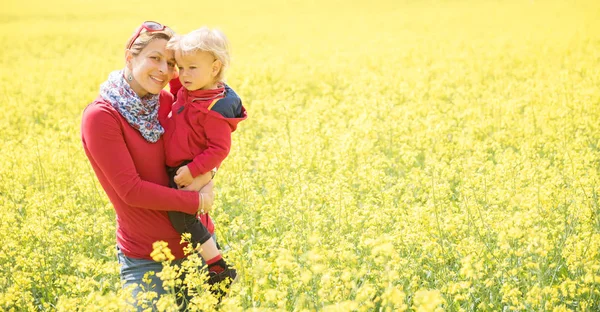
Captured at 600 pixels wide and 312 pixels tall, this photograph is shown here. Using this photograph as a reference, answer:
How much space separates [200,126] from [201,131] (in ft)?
0.11

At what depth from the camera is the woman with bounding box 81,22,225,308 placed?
11.2ft

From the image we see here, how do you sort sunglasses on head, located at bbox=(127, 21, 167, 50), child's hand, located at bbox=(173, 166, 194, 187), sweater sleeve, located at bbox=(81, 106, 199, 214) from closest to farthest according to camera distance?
sweater sleeve, located at bbox=(81, 106, 199, 214), child's hand, located at bbox=(173, 166, 194, 187), sunglasses on head, located at bbox=(127, 21, 167, 50)

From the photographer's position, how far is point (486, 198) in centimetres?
481

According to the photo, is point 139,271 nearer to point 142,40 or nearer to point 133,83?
point 133,83

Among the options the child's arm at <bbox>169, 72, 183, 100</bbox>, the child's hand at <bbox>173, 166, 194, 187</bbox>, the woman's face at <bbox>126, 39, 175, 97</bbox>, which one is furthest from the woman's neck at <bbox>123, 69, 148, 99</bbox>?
the child's hand at <bbox>173, 166, 194, 187</bbox>

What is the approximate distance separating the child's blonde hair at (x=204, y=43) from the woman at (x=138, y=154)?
0.33 feet

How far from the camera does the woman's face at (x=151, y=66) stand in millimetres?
3592

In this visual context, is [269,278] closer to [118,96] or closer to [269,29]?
[118,96]

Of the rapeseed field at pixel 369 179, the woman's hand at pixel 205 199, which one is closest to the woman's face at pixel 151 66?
the woman's hand at pixel 205 199

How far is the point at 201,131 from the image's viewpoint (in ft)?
12.0

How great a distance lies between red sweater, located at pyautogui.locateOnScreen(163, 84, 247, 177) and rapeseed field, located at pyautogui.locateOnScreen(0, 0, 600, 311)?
2.03 ft

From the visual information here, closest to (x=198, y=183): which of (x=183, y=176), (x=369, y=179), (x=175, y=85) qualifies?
(x=183, y=176)

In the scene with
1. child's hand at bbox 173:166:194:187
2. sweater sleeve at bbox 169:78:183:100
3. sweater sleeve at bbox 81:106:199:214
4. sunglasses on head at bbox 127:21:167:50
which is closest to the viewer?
sweater sleeve at bbox 81:106:199:214

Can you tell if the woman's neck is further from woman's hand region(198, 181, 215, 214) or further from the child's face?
woman's hand region(198, 181, 215, 214)
